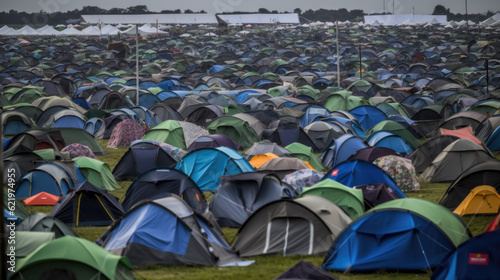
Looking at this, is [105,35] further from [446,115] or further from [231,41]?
[446,115]

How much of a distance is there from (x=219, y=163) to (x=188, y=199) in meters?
3.71

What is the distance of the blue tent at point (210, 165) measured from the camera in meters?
23.6

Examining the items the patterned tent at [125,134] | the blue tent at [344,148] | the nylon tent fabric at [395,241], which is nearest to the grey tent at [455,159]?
the blue tent at [344,148]


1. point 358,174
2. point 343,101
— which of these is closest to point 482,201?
point 358,174

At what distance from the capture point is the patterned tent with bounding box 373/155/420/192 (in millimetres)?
23609

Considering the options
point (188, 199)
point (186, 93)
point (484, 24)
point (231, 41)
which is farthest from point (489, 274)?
point (484, 24)

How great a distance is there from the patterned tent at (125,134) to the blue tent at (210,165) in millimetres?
9693

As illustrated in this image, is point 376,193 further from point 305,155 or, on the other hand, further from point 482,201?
point 305,155

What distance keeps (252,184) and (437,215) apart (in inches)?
212

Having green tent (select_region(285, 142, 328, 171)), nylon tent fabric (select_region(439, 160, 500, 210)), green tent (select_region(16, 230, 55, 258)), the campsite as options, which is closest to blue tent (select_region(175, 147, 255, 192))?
the campsite

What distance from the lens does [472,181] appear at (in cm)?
2012

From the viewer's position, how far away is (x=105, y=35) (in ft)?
381

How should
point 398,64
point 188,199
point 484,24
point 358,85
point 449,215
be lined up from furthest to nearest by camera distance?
point 484,24, point 398,64, point 358,85, point 188,199, point 449,215

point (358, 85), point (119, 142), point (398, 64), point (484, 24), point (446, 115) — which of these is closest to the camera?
point (119, 142)
